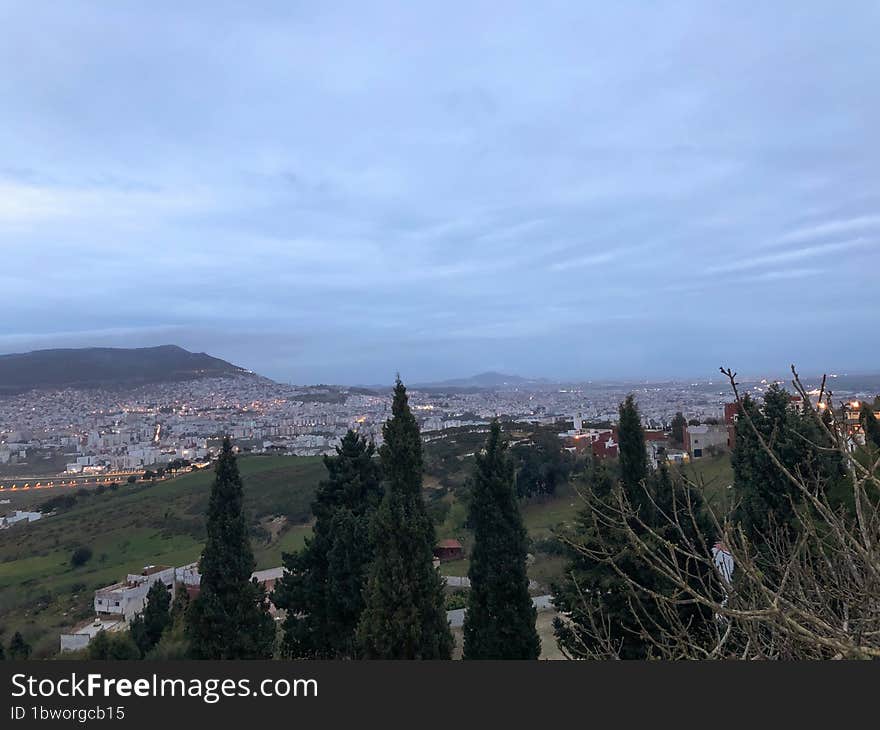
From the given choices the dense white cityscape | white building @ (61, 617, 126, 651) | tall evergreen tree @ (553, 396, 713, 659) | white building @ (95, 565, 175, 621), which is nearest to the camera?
tall evergreen tree @ (553, 396, 713, 659)

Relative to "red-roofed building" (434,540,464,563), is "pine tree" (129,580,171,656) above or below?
above

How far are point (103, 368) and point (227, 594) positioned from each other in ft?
364

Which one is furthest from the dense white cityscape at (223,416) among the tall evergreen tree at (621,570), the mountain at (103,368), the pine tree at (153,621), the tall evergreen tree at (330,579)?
the tall evergreen tree at (621,570)

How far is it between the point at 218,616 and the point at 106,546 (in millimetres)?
21500

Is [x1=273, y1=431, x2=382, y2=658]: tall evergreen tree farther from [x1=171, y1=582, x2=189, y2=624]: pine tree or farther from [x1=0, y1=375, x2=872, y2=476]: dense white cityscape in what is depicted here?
[x1=0, y1=375, x2=872, y2=476]: dense white cityscape

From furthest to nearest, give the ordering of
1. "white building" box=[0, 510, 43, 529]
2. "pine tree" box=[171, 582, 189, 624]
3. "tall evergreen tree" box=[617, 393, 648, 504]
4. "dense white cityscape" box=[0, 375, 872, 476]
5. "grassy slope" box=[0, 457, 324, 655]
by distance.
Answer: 1. "dense white cityscape" box=[0, 375, 872, 476]
2. "white building" box=[0, 510, 43, 529]
3. "grassy slope" box=[0, 457, 324, 655]
4. "pine tree" box=[171, 582, 189, 624]
5. "tall evergreen tree" box=[617, 393, 648, 504]

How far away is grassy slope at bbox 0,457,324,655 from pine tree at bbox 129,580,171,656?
9.54ft

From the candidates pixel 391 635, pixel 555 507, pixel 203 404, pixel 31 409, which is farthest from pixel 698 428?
pixel 31 409

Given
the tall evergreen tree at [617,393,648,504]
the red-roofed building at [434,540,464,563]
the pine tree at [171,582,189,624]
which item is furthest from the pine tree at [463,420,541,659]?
the red-roofed building at [434,540,464,563]

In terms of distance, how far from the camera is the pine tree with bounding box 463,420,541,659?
8.78 meters

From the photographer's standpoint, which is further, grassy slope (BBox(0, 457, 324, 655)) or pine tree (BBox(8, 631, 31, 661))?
grassy slope (BBox(0, 457, 324, 655))

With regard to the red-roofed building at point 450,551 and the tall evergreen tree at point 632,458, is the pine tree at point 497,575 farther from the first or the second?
the red-roofed building at point 450,551

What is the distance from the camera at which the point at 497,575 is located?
8961mm

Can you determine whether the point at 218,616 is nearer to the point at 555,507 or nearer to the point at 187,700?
the point at 187,700
